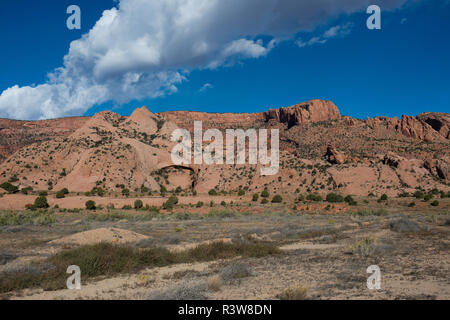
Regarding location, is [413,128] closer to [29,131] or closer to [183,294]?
[183,294]

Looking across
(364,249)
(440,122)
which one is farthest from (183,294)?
(440,122)

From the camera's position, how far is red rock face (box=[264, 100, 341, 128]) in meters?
120

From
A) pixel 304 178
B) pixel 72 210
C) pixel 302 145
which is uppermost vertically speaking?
pixel 302 145

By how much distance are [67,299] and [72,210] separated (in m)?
41.2

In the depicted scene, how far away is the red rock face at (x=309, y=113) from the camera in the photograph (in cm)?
12019

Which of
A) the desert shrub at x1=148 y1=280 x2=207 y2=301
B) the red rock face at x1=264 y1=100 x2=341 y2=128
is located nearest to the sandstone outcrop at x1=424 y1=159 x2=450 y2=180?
the red rock face at x1=264 y1=100 x2=341 y2=128

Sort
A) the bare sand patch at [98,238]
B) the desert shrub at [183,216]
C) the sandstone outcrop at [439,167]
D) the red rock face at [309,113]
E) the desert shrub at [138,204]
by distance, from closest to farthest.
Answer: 1. the bare sand patch at [98,238]
2. the desert shrub at [183,216]
3. the desert shrub at [138,204]
4. the sandstone outcrop at [439,167]
5. the red rock face at [309,113]

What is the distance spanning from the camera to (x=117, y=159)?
73.8 metres

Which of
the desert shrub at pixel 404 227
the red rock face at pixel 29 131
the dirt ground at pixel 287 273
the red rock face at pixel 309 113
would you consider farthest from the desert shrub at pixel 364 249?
the red rock face at pixel 309 113

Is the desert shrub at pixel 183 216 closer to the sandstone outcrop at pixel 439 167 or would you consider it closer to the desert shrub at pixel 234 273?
the desert shrub at pixel 234 273

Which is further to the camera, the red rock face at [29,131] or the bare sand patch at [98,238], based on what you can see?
the red rock face at [29,131]

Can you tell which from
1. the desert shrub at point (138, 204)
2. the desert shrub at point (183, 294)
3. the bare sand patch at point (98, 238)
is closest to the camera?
the desert shrub at point (183, 294)
